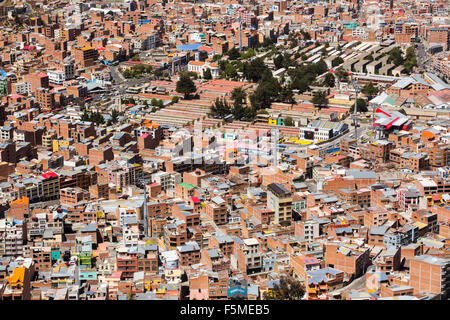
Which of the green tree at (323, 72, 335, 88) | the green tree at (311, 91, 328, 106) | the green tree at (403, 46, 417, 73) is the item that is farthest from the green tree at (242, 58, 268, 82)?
the green tree at (403, 46, 417, 73)

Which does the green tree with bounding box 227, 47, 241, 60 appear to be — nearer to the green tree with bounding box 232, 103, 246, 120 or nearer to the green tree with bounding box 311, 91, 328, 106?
the green tree with bounding box 311, 91, 328, 106

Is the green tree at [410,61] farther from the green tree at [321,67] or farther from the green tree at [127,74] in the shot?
the green tree at [127,74]

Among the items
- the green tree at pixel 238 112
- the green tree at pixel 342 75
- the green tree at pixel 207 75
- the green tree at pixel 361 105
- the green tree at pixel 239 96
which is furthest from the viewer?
the green tree at pixel 207 75

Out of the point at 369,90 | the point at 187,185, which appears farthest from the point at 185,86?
the point at 187,185

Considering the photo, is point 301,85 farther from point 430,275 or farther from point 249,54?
point 430,275

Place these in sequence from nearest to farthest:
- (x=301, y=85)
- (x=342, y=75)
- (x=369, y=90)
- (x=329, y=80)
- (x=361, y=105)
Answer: (x=361, y=105), (x=369, y=90), (x=301, y=85), (x=329, y=80), (x=342, y=75)

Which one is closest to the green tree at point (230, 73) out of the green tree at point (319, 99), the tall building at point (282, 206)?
the green tree at point (319, 99)

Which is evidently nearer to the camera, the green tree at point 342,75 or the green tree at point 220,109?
the green tree at point 220,109

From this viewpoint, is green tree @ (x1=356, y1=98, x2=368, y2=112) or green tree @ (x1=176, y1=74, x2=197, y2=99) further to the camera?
green tree @ (x1=176, y1=74, x2=197, y2=99)

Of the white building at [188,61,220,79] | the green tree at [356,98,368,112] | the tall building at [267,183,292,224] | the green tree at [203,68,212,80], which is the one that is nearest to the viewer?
the tall building at [267,183,292,224]

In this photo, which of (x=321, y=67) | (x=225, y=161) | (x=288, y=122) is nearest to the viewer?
(x=225, y=161)
